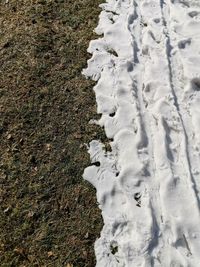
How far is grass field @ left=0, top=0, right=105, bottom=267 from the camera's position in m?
3.46

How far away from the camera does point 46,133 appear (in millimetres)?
4188

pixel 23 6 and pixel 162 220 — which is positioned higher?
pixel 23 6

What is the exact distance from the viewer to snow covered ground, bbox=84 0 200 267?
3369 mm

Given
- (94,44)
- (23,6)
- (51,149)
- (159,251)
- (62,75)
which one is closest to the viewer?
(159,251)

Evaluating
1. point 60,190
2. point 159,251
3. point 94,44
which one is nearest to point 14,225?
point 60,190

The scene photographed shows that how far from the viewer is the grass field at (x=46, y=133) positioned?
3.46 meters

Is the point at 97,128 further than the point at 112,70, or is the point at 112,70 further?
the point at 112,70

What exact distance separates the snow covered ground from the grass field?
0.15 metres

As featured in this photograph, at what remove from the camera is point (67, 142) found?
4129 millimetres

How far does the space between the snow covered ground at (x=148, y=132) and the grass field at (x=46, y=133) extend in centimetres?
15

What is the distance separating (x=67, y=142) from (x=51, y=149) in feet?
0.57

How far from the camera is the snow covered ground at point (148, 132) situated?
11.1ft

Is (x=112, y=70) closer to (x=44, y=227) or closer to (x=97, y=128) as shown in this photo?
(x=97, y=128)

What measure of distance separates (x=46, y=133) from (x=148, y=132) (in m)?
0.98
